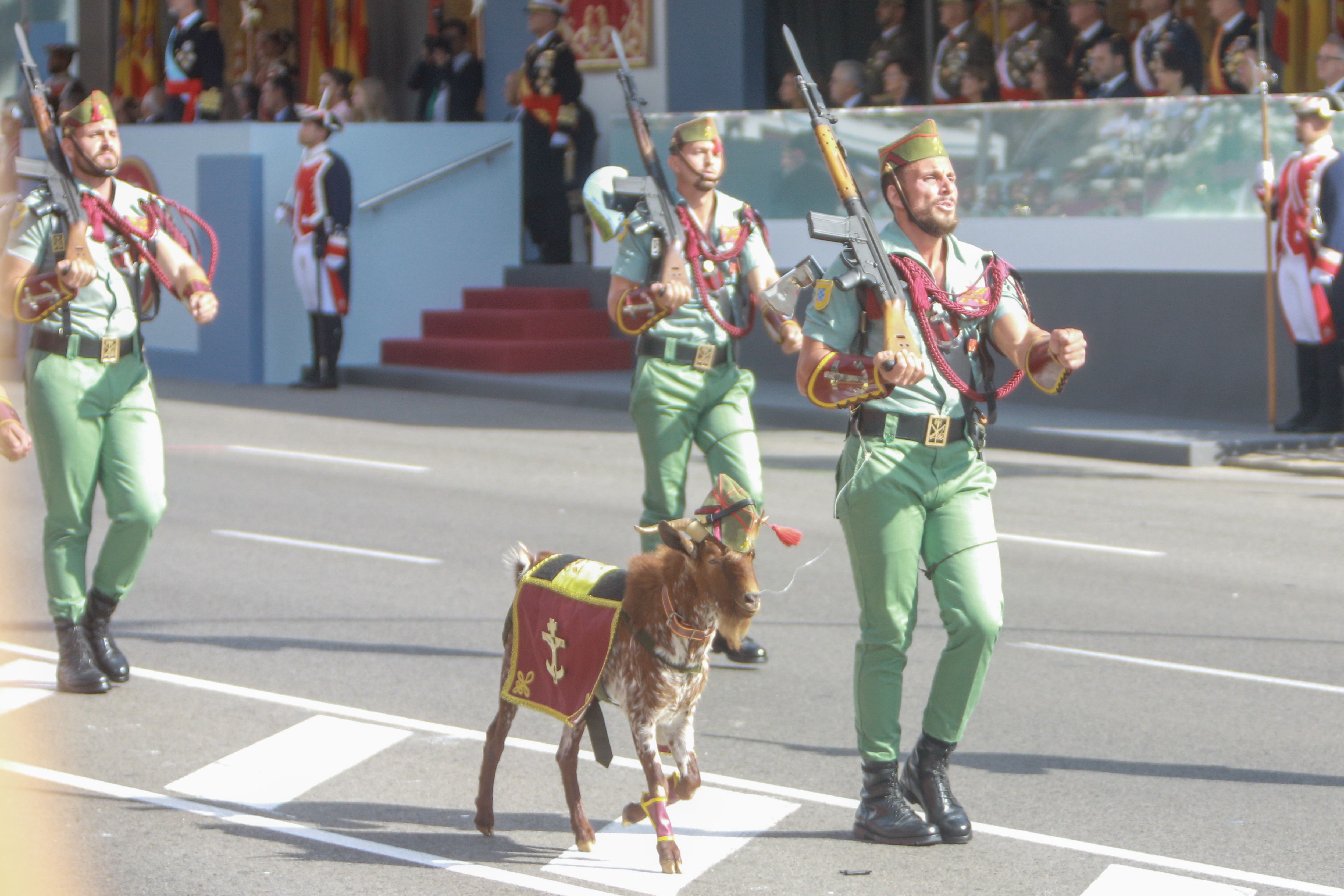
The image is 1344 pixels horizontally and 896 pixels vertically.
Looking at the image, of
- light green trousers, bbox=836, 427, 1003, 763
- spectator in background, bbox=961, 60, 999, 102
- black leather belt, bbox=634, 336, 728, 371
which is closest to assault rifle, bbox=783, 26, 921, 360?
light green trousers, bbox=836, 427, 1003, 763

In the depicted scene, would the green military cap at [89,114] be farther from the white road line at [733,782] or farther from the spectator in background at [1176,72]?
the spectator in background at [1176,72]

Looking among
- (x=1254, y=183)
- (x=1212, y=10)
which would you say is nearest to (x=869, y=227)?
(x=1254, y=183)

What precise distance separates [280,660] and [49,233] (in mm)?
2155

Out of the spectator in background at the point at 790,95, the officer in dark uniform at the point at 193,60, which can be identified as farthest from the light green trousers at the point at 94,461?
the officer in dark uniform at the point at 193,60

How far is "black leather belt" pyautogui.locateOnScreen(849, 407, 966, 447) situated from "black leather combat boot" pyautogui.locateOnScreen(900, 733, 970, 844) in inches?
36.9

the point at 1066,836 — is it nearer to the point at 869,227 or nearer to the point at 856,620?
the point at 869,227

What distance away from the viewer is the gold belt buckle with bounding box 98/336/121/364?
7.57 m

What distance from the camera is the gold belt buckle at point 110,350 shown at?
757cm

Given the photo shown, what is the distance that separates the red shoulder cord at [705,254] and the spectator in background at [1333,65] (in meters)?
9.99

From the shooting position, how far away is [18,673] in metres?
8.12

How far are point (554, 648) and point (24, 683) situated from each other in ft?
10.8

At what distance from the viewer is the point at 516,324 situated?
21.4 m

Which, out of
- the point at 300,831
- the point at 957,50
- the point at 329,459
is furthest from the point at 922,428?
the point at 957,50

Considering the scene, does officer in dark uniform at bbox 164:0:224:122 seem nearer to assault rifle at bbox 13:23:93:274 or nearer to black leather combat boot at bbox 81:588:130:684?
assault rifle at bbox 13:23:93:274
